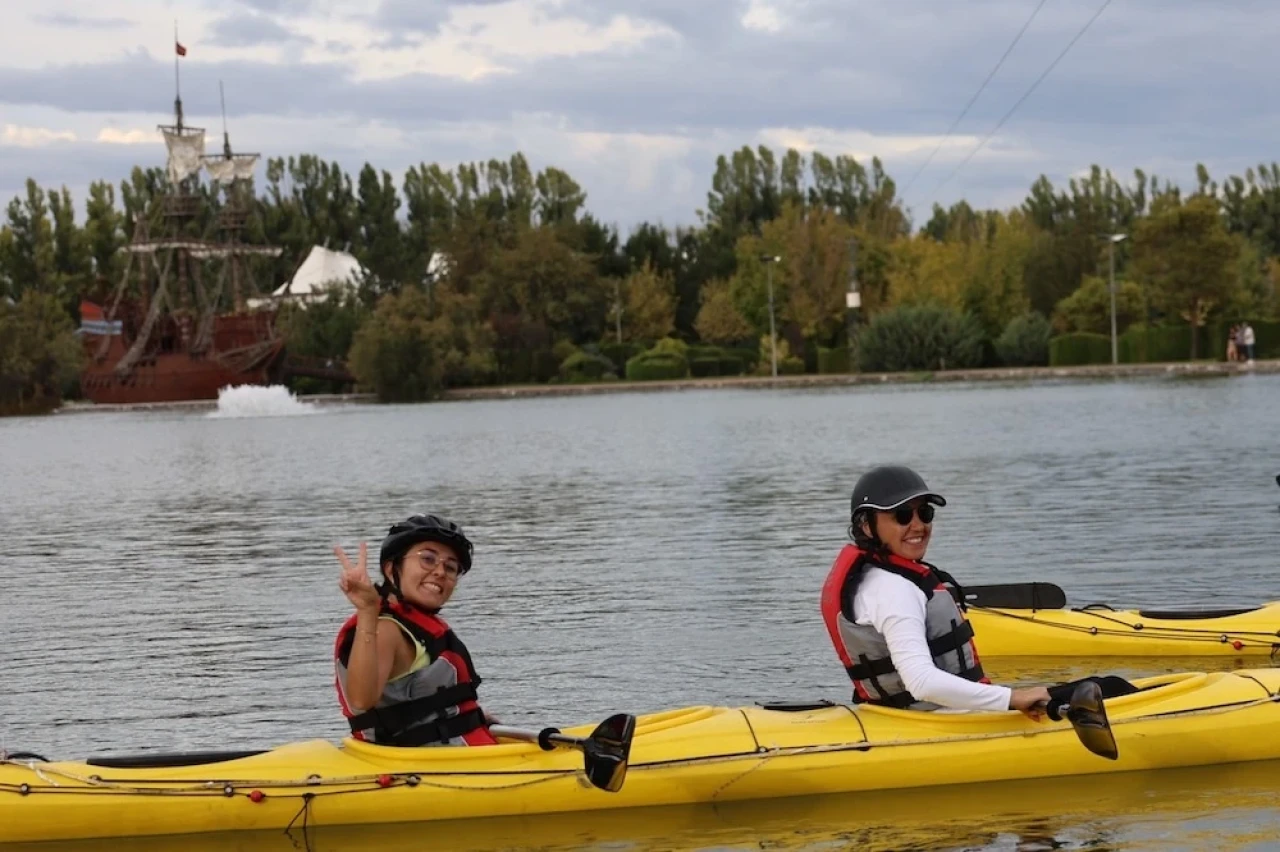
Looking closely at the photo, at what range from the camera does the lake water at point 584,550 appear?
13648 mm

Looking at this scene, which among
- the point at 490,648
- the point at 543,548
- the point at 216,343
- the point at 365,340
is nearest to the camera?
the point at 490,648

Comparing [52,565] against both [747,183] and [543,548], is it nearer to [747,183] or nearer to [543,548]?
[543,548]

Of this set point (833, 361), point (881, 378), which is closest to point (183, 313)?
point (833, 361)

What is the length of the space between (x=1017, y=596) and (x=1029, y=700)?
510 centimetres

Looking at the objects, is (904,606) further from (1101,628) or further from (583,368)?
(583,368)

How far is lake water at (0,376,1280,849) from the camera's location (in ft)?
44.8

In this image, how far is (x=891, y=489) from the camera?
853 centimetres

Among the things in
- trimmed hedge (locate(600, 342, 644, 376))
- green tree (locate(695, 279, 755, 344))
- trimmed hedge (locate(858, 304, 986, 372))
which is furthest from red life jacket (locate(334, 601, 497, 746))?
green tree (locate(695, 279, 755, 344))

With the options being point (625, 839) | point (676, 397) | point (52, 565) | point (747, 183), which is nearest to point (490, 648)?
point (625, 839)

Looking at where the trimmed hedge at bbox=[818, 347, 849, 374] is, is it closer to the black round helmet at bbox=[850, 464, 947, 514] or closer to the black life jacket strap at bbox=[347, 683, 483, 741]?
the black round helmet at bbox=[850, 464, 947, 514]

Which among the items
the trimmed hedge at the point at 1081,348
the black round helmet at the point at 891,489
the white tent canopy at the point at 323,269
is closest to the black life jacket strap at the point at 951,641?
the black round helmet at the point at 891,489

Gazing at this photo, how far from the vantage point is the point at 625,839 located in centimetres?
918

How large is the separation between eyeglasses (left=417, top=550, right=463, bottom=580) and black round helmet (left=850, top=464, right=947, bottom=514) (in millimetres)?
1885

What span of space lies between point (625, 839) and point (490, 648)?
258 inches
